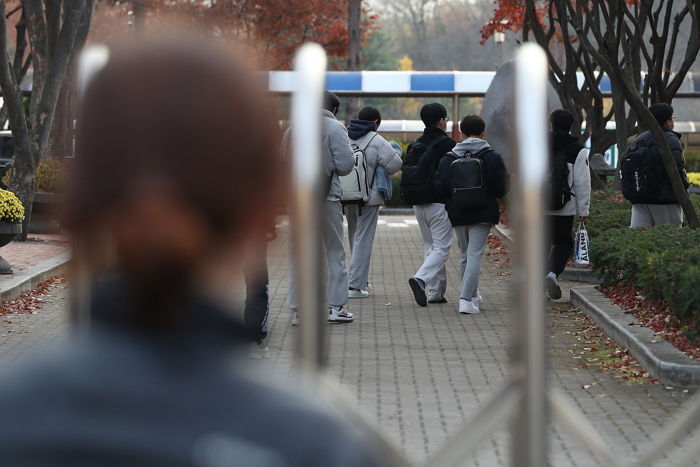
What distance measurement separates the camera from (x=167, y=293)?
1187mm

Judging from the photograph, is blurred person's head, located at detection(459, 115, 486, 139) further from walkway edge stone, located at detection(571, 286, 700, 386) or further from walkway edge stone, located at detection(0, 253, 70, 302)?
walkway edge stone, located at detection(0, 253, 70, 302)

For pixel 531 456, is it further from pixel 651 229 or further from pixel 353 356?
pixel 651 229

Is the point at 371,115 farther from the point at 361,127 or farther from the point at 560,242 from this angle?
the point at 560,242

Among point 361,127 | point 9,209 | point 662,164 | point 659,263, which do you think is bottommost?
point 659,263

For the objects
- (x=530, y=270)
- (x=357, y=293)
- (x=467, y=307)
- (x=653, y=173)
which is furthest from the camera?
(x=357, y=293)

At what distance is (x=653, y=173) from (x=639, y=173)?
127 mm

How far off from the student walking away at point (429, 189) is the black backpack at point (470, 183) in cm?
55

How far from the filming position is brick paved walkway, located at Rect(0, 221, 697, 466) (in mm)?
6383

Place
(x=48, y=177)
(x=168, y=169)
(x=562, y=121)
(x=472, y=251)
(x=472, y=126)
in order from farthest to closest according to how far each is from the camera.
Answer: (x=48, y=177) < (x=562, y=121) < (x=472, y=251) < (x=472, y=126) < (x=168, y=169)

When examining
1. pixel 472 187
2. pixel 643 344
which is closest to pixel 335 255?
pixel 472 187

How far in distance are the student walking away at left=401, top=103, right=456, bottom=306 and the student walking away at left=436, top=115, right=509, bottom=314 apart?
35cm

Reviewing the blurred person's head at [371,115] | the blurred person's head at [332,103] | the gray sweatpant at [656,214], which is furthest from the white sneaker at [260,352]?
the gray sweatpant at [656,214]

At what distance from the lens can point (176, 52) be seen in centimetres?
121

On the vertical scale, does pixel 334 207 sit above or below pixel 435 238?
above
